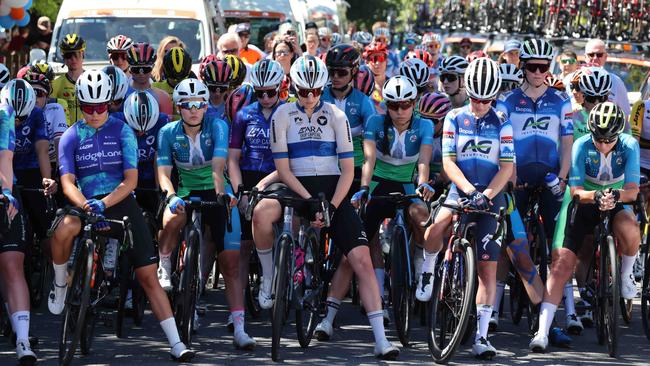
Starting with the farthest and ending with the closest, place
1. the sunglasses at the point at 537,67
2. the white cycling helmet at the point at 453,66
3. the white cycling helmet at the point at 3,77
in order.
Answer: the white cycling helmet at the point at 453,66 < the sunglasses at the point at 537,67 < the white cycling helmet at the point at 3,77

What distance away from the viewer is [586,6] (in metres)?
28.7

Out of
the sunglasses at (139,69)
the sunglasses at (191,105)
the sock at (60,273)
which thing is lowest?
the sock at (60,273)

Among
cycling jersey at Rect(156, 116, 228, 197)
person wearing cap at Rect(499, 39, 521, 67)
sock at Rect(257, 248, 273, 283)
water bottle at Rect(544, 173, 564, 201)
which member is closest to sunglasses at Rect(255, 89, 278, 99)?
cycling jersey at Rect(156, 116, 228, 197)

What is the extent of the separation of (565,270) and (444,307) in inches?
41.0

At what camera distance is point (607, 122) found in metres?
9.80

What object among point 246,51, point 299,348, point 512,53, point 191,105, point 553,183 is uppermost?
point 246,51

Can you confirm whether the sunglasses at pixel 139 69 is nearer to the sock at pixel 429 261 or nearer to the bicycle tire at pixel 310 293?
the bicycle tire at pixel 310 293

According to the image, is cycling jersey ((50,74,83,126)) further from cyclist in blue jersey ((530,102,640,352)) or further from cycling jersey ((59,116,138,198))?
cyclist in blue jersey ((530,102,640,352))

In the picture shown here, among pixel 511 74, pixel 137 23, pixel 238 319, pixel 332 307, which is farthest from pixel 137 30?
pixel 238 319

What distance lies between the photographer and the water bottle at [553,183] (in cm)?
→ 1057

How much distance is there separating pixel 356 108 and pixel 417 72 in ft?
3.16

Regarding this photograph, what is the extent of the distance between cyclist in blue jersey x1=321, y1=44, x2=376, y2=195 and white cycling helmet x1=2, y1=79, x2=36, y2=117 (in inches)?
97.7

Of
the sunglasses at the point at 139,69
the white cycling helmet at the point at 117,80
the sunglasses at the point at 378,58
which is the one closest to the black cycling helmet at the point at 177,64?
the sunglasses at the point at 139,69

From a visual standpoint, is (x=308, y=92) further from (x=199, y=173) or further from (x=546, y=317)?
(x=546, y=317)
